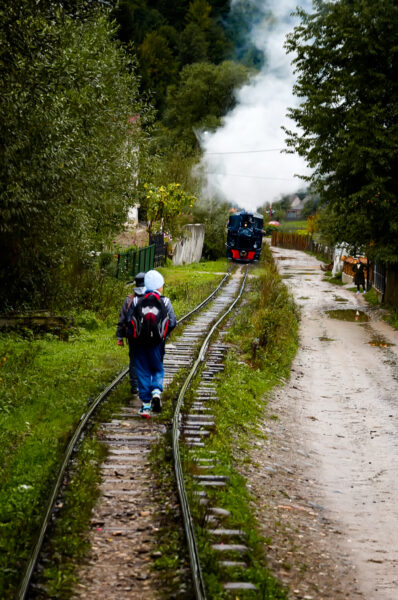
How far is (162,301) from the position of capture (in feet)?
31.8

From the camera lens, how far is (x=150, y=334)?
31.3 ft

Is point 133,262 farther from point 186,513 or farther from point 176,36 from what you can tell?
point 176,36

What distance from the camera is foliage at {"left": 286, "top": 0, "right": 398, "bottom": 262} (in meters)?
25.9

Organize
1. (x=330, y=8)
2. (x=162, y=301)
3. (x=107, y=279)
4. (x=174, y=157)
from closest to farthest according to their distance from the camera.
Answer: (x=162, y=301) < (x=107, y=279) < (x=330, y=8) < (x=174, y=157)

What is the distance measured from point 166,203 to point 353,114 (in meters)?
13.7

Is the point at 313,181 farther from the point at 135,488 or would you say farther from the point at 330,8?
the point at 135,488

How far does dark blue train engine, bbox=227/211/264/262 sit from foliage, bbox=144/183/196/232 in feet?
20.8

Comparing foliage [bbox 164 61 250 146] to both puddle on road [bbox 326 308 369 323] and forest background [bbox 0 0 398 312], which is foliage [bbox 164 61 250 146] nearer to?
forest background [bbox 0 0 398 312]

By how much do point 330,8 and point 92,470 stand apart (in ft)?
81.5

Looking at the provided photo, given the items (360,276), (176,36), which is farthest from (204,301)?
(176,36)

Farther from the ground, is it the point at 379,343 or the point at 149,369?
the point at 149,369

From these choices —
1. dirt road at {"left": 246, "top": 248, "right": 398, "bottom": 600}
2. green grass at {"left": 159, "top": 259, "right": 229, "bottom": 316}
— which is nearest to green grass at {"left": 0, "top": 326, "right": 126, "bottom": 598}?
dirt road at {"left": 246, "top": 248, "right": 398, "bottom": 600}

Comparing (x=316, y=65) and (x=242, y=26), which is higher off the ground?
(x=242, y=26)

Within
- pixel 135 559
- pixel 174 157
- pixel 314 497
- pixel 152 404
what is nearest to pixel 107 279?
pixel 152 404
